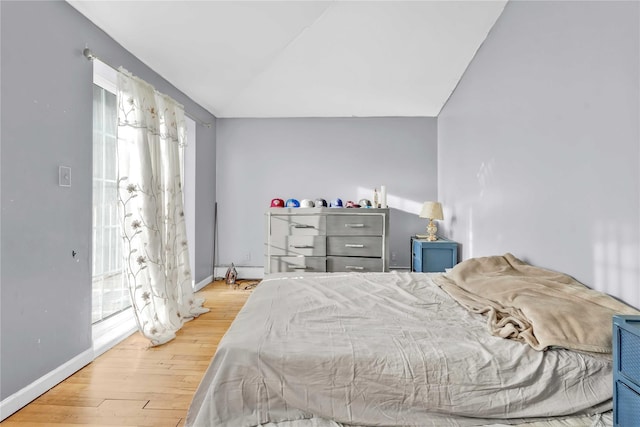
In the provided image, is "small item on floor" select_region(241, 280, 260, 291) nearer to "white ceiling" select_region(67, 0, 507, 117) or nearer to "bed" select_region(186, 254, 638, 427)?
"white ceiling" select_region(67, 0, 507, 117)

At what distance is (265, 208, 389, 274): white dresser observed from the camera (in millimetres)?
4117

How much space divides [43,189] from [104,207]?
3.16 feet

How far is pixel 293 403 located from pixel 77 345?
1800 mm

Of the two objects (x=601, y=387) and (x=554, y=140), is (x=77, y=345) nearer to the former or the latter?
(x=601, y=387)

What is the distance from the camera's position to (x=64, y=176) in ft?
6.95

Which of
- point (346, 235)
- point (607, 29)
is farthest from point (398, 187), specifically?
point (607, 29)

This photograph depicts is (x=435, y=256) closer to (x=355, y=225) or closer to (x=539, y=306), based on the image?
(x=355, y=225)

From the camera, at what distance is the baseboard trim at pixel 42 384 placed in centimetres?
176

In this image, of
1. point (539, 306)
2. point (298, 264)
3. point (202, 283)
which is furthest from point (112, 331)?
point (539, 306)

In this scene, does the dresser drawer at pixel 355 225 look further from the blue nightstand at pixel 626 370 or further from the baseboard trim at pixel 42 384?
the blue nightstand at pixel 626 370

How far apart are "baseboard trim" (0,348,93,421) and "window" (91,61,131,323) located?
0.48 metres

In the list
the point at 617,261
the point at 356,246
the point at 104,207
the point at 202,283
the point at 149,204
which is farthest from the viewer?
the point at 202,283

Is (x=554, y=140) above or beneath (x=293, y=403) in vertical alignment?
above

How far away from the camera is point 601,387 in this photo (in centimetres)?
124
